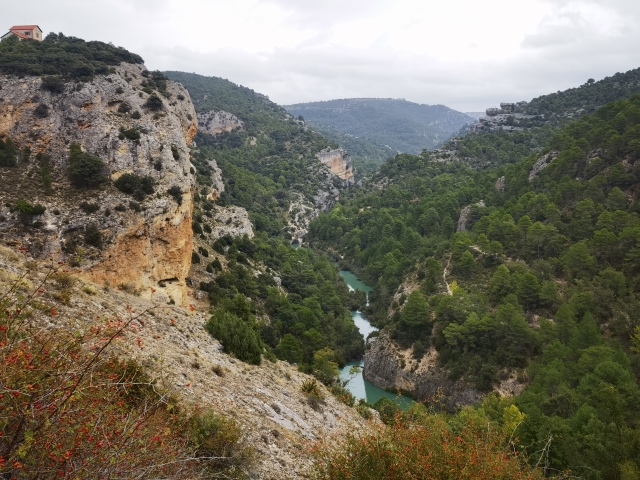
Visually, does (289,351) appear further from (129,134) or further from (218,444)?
(218,444)

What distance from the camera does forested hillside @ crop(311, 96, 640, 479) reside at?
64.7 ft

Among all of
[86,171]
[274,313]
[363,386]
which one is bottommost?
[363,386]

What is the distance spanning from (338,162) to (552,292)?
100339 mm

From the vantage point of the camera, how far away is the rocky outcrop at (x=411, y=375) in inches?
1386

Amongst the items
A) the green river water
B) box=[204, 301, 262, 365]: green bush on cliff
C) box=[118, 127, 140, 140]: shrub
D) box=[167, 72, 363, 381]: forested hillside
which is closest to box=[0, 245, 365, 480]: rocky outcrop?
box=[204, 301, 262, 365]: green bush on cliff

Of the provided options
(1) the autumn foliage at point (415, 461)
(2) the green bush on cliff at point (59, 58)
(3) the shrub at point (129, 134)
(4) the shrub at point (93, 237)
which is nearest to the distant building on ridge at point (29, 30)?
(2) the green bush on cliff at point (59, 58)

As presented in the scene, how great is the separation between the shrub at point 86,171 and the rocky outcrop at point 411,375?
2997 cm

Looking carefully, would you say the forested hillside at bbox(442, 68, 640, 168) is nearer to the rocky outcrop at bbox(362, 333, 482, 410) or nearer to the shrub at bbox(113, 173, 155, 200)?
the rocky outcrop at bbox(362, 333, 482, 410)

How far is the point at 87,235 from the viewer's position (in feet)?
71.5

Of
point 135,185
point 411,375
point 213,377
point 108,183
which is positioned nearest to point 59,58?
point 108,183

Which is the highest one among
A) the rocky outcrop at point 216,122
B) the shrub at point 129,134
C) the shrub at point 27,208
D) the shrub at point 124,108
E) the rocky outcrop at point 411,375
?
the rocky outcrop at point 216,122

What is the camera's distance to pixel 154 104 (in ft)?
115

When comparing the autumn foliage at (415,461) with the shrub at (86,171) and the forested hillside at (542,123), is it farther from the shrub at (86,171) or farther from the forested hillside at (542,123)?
the forested hillside at (542,123)

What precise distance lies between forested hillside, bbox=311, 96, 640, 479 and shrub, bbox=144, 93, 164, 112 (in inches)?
1198
